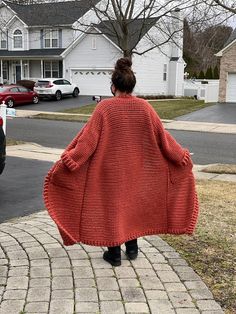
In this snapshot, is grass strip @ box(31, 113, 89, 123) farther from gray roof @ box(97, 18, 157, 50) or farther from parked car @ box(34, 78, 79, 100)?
parked car @ box(34, 78, 79, 100)

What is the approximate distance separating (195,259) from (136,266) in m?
0.63

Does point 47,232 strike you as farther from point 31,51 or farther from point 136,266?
point 31,51

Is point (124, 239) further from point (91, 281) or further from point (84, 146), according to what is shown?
point (84, 146)

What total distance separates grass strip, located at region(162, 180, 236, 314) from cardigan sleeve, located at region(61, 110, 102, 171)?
4.91 ft

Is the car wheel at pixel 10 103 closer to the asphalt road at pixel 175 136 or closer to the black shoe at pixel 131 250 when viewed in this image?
the asphalt road at pixel 175 136

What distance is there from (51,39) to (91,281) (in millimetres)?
37486

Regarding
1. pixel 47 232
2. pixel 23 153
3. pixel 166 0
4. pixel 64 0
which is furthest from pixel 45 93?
pixel 47 232

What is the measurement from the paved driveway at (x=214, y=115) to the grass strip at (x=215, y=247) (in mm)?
16452

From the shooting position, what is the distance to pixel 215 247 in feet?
15.6

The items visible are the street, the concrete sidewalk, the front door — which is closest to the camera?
the street

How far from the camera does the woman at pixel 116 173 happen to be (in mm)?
3727

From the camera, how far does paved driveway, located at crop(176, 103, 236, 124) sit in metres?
23.0

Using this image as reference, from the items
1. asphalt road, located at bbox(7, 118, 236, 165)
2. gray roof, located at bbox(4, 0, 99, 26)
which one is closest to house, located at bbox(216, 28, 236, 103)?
gray roof, located at bbox(4, 0, 99, 26)

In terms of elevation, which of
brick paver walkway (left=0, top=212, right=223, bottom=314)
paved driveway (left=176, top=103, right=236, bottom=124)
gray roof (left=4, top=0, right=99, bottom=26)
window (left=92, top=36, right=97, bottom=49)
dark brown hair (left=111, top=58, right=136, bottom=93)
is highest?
gray roof (left=4, top=0, right=99, bottom=26)
